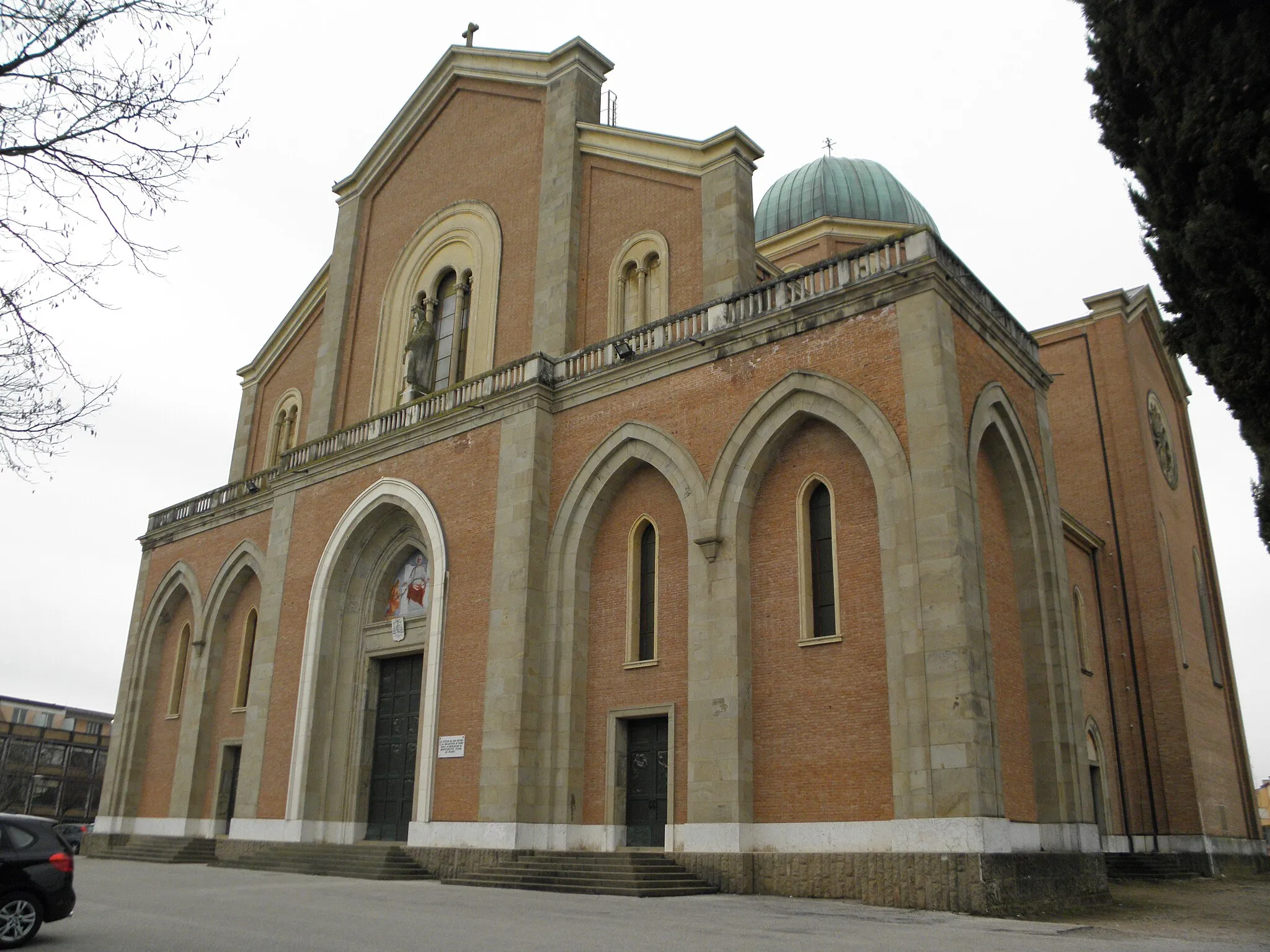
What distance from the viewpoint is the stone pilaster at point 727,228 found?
19.5m

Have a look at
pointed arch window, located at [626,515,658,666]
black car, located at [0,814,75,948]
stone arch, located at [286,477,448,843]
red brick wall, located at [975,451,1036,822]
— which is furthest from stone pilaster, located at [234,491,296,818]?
red brick wall, located at [975,451,1036,822]

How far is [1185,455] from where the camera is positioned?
34.4m

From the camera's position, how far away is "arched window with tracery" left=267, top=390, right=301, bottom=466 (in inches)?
1187

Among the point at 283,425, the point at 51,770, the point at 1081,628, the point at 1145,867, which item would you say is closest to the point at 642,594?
the point at 1081,628

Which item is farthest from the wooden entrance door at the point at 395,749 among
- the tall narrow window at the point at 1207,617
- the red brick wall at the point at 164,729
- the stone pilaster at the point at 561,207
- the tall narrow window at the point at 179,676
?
the tall narrow window at the point at 1207,617

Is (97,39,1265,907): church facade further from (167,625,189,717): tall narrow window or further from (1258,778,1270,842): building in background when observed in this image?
(1258,778,1270,842): building in background

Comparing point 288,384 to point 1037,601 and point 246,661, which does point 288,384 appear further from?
point 1037,601

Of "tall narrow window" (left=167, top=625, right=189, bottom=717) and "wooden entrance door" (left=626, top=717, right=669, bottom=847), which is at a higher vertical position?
"tall narrow window" (left=167, top=625, right=189, bottom=717)

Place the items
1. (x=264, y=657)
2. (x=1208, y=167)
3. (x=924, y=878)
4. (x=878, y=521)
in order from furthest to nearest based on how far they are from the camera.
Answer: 1. (x=264, y=657)
2. (x=878, y=521)
3. (x=924, y=878)
4. (x=1208, y=167)

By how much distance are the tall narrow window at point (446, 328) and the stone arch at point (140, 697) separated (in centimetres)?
931

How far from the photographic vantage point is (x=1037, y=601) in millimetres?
17281

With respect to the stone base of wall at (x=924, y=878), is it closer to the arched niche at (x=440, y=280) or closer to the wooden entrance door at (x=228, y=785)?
the arched niche at (x=440, y=280)

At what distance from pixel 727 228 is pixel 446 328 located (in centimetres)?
856

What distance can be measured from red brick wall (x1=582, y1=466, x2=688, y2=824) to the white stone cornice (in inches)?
414
